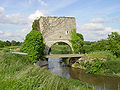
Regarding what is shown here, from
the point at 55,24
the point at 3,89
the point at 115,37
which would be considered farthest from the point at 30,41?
the point at 3,89

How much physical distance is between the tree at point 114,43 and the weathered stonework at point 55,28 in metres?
6.63

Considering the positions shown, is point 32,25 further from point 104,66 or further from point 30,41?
point 104,66

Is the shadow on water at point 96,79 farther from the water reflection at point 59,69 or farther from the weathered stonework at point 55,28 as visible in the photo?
the weathered stonework at point 55,28

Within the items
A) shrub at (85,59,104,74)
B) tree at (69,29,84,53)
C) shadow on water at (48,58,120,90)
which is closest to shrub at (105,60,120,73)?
shrub at (85,59,104,74)

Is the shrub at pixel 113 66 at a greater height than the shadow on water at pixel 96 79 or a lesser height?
greater

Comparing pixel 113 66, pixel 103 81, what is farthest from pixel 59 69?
pixel 113 66

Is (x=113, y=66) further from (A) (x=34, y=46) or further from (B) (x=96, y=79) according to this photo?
(A) (x=34, y=46)

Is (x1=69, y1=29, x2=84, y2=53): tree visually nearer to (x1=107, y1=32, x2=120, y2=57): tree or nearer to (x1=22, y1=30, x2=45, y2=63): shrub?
(x1=107, y1=32, x2=120, y2=57): tree

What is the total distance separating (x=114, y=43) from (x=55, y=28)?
989 centimetres

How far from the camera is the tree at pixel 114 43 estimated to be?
18.9 m

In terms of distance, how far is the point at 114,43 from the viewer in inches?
773

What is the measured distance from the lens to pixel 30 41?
19781mm

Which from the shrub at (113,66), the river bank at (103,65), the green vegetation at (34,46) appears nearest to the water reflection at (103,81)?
the river bank at (103,65)

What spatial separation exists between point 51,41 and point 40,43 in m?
2.92
